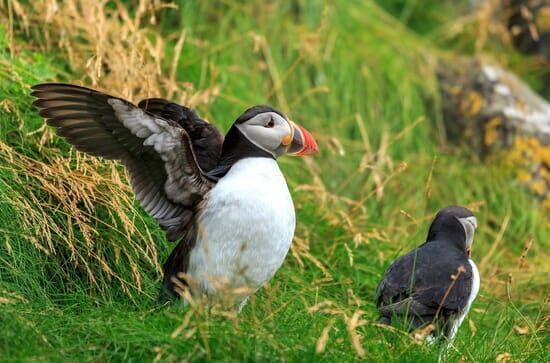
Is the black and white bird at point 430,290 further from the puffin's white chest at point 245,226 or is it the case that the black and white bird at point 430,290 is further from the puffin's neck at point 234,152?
the puffin's neck at point 234,152

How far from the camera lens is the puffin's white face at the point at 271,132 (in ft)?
13.5

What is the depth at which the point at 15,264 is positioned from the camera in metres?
4.12

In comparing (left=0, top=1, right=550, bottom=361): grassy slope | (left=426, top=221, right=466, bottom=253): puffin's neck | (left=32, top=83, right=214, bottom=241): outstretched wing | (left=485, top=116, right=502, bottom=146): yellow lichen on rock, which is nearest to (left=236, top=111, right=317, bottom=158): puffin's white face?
(left=32, top=83, right=214, bottom=241): outstretched wing

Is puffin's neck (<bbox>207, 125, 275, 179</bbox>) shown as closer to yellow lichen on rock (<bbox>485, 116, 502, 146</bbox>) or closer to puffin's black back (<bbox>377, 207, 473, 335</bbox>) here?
puffin's black back (<bbox>377, 207, 473, 335</bbox>)

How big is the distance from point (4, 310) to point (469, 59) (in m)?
5.02

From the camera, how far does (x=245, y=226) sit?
12.8ft

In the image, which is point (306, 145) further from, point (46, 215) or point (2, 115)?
point (2, 115)

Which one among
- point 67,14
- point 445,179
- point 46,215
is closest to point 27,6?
point 67,14

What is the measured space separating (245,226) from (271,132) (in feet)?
1.41

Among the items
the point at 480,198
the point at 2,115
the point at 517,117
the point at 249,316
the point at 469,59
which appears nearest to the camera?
the point at 249,316

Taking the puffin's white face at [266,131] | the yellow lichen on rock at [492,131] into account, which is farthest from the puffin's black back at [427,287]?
the yellow lichen on rock at [492,131]

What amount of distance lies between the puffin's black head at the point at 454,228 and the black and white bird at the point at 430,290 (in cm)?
10

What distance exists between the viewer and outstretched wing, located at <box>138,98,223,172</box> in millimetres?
4426

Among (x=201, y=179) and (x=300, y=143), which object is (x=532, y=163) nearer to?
(x=300, y=143)
